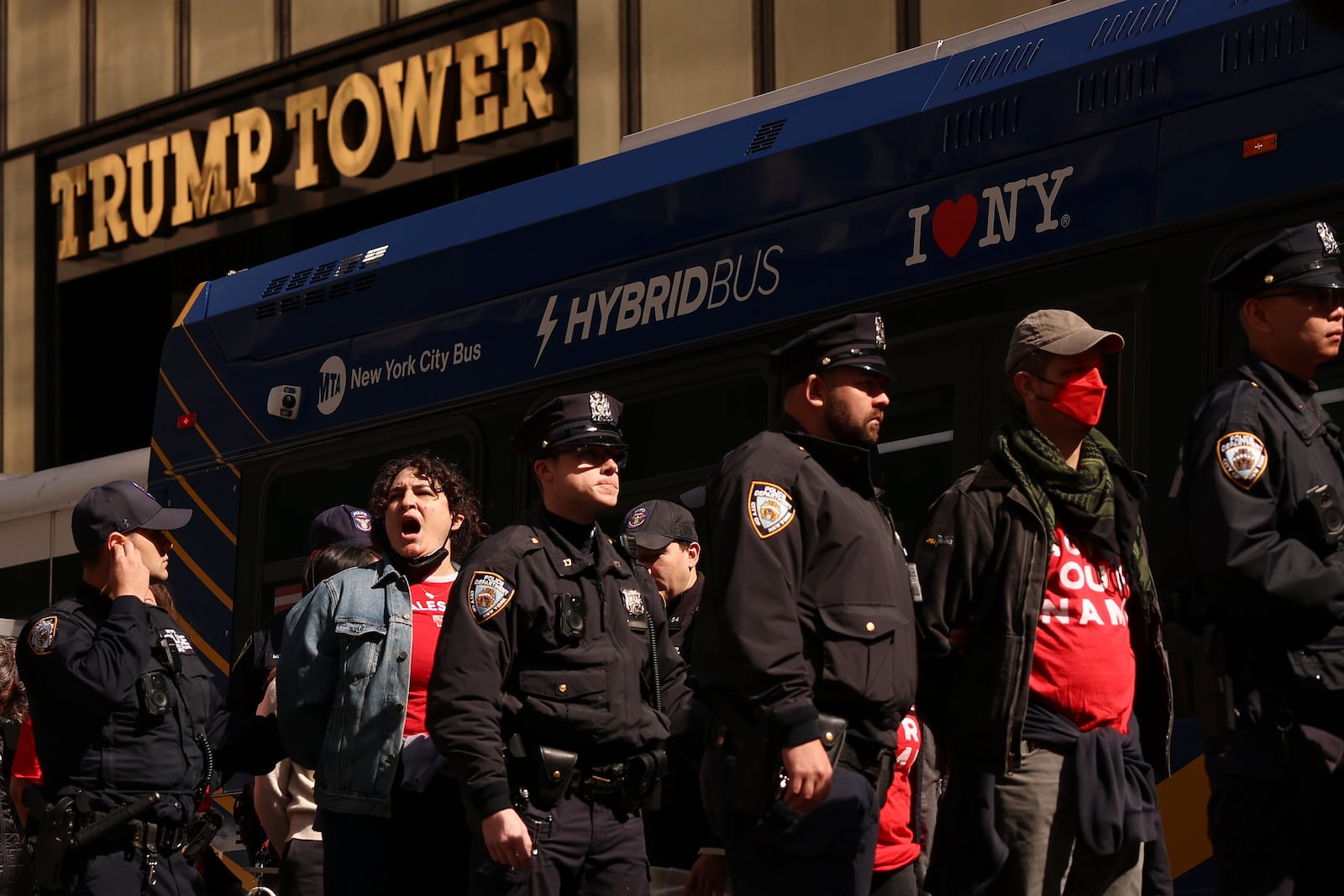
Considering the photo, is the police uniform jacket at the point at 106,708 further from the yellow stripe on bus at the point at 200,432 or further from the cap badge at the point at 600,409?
the yellow stripe on bus at the point at 200,432

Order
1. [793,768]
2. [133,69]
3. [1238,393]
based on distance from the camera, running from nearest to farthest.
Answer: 1. [793,768]
2. [1238,393]
3. [133,69]

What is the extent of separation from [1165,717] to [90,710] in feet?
9.66

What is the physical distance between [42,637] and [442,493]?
46.7 inches

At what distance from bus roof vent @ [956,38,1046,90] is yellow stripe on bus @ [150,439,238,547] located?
426 cm

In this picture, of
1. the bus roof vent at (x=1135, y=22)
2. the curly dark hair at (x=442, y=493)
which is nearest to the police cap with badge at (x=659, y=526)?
the curly dark hair at (x=442, y=493)

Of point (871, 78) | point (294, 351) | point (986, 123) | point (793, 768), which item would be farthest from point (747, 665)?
point (294, 351)

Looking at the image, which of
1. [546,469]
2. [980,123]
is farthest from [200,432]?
[546,469]

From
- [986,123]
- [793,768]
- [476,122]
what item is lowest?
[793,768]

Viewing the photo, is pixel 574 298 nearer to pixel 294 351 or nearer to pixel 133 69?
pixel 294 351

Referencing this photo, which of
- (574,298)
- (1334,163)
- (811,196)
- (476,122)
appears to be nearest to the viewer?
(1334,163)

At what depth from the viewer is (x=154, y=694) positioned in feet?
19.1

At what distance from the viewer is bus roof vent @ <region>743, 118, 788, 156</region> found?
7227 mm

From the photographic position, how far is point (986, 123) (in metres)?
6.48

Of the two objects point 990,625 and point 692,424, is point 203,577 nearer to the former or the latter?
point 692,424
